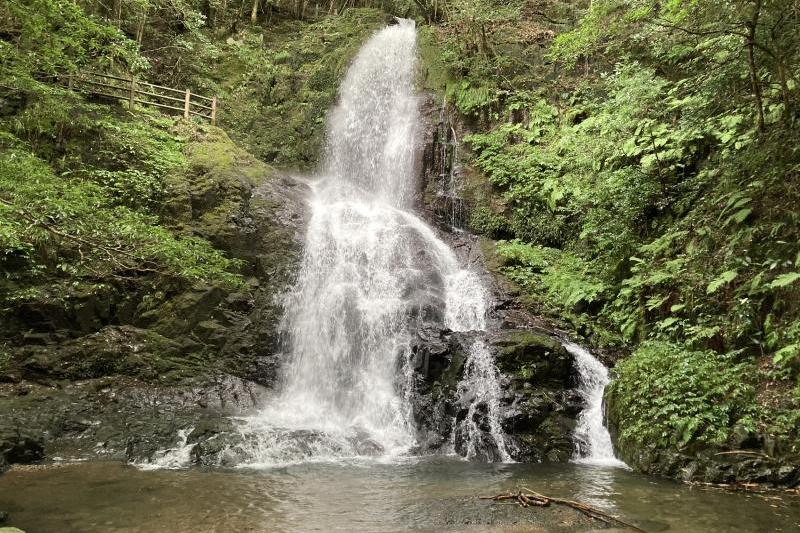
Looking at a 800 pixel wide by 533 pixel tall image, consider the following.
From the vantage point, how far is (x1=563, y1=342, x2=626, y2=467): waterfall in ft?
27.1

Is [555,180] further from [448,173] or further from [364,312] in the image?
[364,312]

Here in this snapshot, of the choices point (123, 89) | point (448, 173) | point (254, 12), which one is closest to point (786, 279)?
point (448, 173)

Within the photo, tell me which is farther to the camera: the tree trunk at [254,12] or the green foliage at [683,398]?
the tree trunk at [254,12]

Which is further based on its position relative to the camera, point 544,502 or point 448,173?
point 448,173

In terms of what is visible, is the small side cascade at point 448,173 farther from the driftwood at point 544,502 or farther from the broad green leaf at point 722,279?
the driftwood at point 544,502

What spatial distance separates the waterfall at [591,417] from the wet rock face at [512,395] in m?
0.17

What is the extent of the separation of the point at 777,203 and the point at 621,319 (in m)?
3.65

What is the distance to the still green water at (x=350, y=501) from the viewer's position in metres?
4.93

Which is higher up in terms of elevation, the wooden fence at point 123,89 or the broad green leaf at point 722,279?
the wooden fence at point 123,89

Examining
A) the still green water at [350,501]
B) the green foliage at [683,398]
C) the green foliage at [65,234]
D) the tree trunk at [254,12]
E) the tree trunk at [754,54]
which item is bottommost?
the still green water at [350,501]

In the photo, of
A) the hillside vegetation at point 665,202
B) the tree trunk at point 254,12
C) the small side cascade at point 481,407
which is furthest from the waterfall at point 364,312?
the tree trunk at point 254,12

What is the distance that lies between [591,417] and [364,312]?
539cm

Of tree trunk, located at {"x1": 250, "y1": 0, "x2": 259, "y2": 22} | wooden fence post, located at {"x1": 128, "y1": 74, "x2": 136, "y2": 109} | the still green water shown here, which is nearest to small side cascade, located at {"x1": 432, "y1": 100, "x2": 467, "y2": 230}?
wooden fence post, located at {"x1": 128, "y1": 74, "x2": 136, "y2": 109}

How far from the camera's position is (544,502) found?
5512mm
